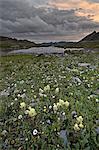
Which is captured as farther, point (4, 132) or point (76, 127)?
point (4, 132)

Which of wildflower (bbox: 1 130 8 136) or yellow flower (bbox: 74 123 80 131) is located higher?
yellow flower (bbox: 74 123 80 131)

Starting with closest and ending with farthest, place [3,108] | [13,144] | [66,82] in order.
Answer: [13,144] → [3,108] → [66,82]

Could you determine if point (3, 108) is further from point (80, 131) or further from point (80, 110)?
point (80, 131)

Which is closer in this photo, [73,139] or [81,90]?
[73,139]

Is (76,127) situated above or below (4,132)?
above

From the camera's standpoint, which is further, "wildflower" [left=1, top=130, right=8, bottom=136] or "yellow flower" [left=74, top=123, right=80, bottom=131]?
"wildflower" [left=1, top=130, right=8, bottom=136]

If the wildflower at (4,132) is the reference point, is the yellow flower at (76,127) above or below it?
above

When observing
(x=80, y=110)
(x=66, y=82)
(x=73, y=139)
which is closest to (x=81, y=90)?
(x=66, y=82)

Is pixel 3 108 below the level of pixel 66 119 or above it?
below

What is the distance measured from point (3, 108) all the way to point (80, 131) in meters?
5.08

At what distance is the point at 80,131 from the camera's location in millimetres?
8844

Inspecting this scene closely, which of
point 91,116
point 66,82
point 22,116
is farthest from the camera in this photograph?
point 66,82

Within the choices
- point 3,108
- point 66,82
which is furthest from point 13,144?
point 66,82

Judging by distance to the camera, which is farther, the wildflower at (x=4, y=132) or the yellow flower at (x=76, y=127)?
the wildflower at (x=4, y=132)
